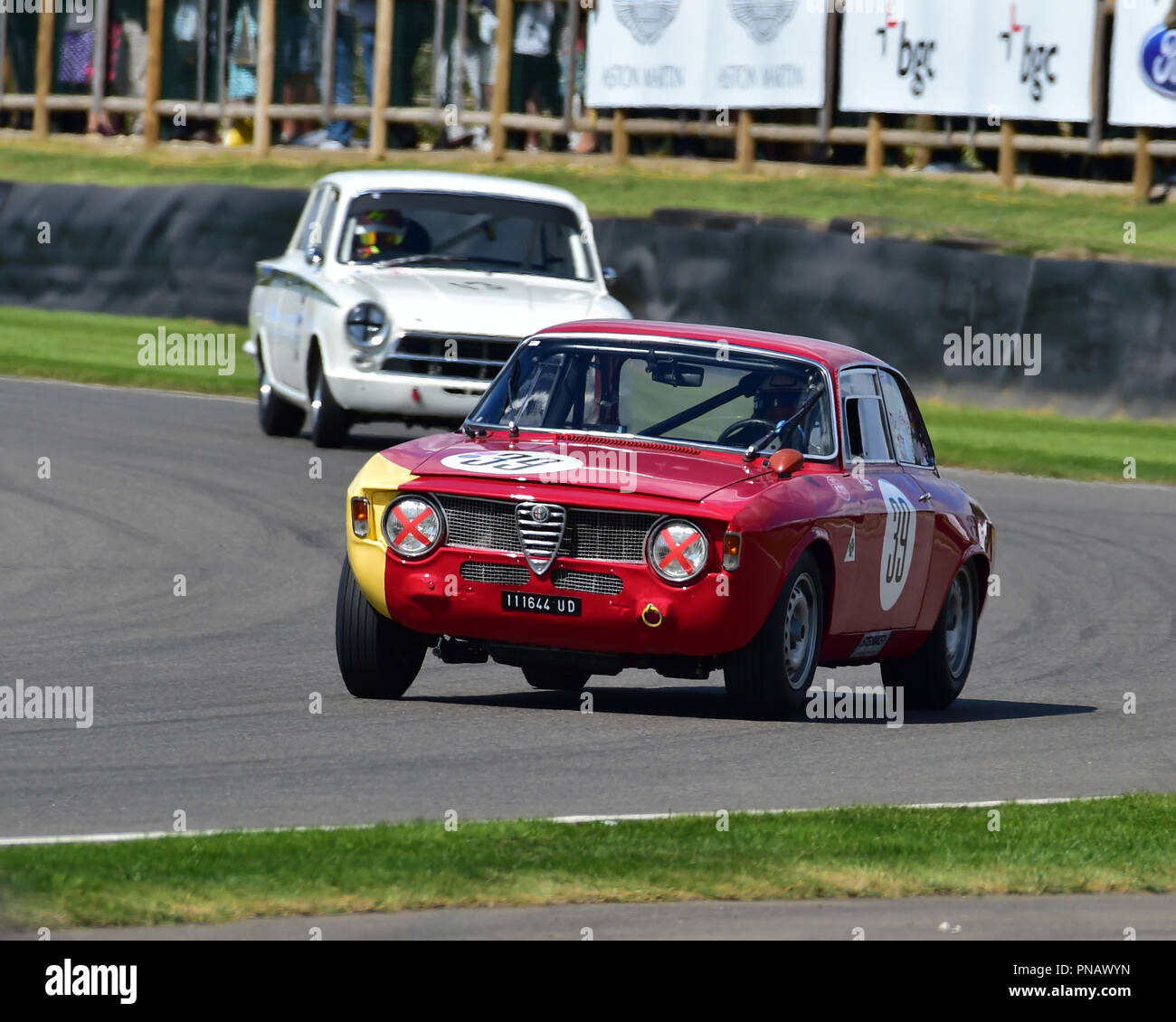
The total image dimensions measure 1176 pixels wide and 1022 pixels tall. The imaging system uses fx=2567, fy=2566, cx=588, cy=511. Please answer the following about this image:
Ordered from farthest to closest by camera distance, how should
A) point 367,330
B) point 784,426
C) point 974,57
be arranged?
1. point 974,57
2. point 367,330
3. point 784,426

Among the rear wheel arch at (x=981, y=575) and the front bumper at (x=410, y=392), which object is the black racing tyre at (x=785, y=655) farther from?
the front bumper at (x=410, y=392)

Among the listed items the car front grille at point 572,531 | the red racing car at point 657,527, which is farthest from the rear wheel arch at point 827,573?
the car front grille at point 572,531

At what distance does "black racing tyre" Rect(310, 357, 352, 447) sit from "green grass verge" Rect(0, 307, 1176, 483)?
211 inches

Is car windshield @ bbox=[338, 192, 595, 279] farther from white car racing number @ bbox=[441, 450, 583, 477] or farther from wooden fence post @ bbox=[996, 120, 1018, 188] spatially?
wooden fence post @ bbox=[996, 120, 1018, 188]

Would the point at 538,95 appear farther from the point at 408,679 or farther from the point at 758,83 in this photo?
the point at 408,679

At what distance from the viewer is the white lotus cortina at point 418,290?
17516 mm

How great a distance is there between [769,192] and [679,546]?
23.0 meters

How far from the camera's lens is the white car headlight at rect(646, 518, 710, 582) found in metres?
9.13

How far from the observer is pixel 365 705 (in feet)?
31.7

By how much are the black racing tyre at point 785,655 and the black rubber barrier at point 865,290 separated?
13218mm

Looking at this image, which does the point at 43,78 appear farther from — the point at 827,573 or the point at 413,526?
the point at 827,573

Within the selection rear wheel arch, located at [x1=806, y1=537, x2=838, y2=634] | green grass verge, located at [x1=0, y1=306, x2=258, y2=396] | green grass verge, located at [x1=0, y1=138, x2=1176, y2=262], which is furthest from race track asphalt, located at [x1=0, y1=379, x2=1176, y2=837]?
green grass verge, located at [x1=0, y1=138, x2=1176, y2=262]

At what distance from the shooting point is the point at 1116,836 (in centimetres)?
787

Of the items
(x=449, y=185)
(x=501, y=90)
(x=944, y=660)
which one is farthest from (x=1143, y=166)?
(x=944, y=660)
